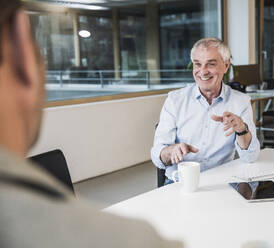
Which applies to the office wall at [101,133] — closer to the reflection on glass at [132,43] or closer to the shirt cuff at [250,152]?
the reflection on glass at [132,43]

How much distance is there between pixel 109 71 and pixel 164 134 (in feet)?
8.87

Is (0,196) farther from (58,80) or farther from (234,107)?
(58,80)

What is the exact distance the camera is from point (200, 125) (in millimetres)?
2160

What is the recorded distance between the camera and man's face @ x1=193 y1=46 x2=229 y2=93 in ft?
7.30

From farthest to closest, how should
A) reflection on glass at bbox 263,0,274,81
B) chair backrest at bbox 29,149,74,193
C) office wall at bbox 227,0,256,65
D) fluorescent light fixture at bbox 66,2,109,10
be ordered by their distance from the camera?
reflection on glass at bbox 263,0,274,81
office wall at bbox 227,0,256,65
fluorescent light fixture at bbox 66,2,109,10
chair backrest at bbox 29,149,74,193

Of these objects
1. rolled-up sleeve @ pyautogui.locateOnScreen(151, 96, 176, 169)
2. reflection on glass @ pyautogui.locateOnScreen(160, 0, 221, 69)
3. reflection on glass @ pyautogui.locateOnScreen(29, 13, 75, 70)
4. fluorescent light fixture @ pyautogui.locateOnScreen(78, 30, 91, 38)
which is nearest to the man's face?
rolled-up sleeve @ pyautogui.locateOnScreen(151, 96, 176, 169)

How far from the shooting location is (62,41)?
4.11 metres

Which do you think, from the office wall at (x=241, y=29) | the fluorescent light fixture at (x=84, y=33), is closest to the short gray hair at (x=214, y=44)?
the fluorescent light fixture at (x=84, y=33)

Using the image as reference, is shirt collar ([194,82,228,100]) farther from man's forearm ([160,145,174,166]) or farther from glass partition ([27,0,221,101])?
glass partition ([27,0,221,101])

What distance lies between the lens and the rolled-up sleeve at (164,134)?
205cm

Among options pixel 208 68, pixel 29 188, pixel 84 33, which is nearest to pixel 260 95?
pixel 84 33

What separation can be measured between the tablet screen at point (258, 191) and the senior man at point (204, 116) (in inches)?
17.9

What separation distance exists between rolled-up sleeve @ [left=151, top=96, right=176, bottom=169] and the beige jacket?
5.75 feet

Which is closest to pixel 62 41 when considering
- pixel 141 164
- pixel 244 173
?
pixel 141 164
